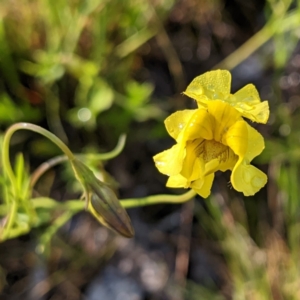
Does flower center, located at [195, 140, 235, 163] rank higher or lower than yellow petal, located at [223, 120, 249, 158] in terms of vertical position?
lower

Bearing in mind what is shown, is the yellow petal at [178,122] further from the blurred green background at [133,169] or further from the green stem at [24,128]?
the blurred green background at [133,169]

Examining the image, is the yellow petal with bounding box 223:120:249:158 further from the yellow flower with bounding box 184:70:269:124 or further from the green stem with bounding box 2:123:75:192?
→ the green stem with bounding box 2:123:75:192

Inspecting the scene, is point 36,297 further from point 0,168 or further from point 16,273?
point 0,168

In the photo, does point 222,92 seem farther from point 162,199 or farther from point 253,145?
point 162,199

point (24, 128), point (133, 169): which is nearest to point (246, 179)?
point (24, 128)

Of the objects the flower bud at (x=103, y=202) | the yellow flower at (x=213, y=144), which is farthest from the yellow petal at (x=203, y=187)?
the flower bud at (x=103, y=202)

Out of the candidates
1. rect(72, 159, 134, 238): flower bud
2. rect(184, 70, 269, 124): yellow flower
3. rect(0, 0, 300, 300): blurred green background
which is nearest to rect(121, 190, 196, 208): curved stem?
rect(72, 159, 134, 238): flower bud

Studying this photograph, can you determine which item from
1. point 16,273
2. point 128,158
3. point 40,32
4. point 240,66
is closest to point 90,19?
point 40,32
